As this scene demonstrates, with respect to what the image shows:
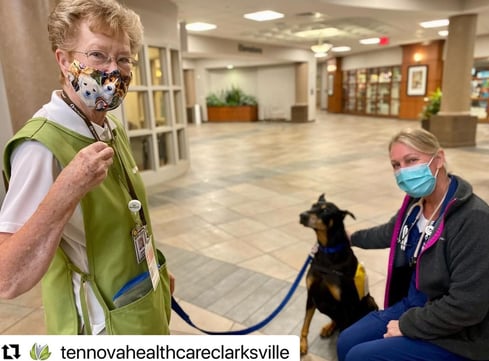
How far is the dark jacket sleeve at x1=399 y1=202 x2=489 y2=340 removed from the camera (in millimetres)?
1348

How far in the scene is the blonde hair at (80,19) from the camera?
0.94 meters

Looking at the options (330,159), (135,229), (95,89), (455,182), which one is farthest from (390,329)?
(330,159)

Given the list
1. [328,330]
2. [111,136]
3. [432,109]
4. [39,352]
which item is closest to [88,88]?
[111,136]

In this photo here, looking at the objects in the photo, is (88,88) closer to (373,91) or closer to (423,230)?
(423,230)

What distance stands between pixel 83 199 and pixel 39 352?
38 centimetres

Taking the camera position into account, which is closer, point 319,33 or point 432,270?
point 432,270

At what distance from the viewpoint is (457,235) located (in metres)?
1.39

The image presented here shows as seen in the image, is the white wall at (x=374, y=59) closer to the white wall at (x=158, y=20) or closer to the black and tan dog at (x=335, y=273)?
the white wall at (x=158, y=20)

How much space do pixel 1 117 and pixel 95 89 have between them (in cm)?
351

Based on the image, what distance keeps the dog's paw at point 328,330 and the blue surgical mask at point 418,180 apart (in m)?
1.12

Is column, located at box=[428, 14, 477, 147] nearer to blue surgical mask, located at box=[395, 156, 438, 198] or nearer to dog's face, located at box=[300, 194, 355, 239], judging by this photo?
dog's face, located at box=[300, 194, 355, 239]

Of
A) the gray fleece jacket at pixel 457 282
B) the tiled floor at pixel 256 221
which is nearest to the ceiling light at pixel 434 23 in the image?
the tiled floor at pixel 256 221

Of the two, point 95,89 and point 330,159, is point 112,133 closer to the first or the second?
point 95,89

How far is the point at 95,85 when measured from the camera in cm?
101
